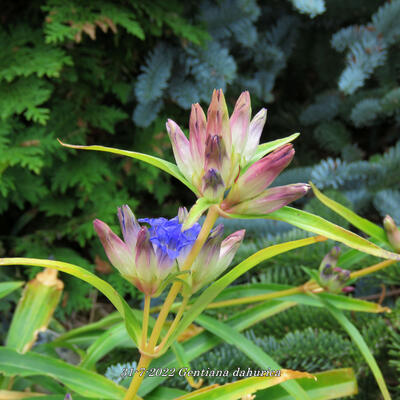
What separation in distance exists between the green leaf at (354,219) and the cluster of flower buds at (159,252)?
0.15 meters

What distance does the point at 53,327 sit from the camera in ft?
3.94

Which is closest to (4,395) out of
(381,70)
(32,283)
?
(32,283)

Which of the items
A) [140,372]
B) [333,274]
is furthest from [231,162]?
[333,274]

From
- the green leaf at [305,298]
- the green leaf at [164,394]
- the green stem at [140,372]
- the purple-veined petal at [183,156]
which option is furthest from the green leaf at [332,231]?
the green leaf at [164,394]

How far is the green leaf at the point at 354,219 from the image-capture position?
0.62 m

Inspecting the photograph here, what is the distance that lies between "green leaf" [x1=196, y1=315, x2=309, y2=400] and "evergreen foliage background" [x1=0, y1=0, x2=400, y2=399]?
12 centimetres

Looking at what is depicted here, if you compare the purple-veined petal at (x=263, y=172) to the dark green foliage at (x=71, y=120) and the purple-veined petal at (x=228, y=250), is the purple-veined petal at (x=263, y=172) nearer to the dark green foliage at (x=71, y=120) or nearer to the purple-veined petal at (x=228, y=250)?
the purple-veined petal at (x=228, y=250)

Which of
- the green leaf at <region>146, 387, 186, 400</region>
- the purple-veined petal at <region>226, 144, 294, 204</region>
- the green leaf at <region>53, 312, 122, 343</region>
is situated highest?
the green leaf at <region>53, 312, 122, 343</region>

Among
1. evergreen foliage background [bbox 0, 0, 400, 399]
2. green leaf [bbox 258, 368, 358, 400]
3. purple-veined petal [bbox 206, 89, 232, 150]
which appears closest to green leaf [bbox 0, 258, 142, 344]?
purple-veined petal [bbox 206, 89, 232, 150]

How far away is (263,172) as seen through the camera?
1.65 feet

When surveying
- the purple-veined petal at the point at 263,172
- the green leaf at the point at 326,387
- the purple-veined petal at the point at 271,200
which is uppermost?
the purple-veined petal at the point at 263,172

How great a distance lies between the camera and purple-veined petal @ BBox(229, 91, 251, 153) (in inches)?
20.5

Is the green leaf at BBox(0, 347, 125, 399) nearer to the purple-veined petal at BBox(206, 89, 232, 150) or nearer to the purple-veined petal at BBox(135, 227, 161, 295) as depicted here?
the purple-veined petal at BBox(135, 227, 161, 295)

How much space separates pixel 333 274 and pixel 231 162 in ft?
1.31
